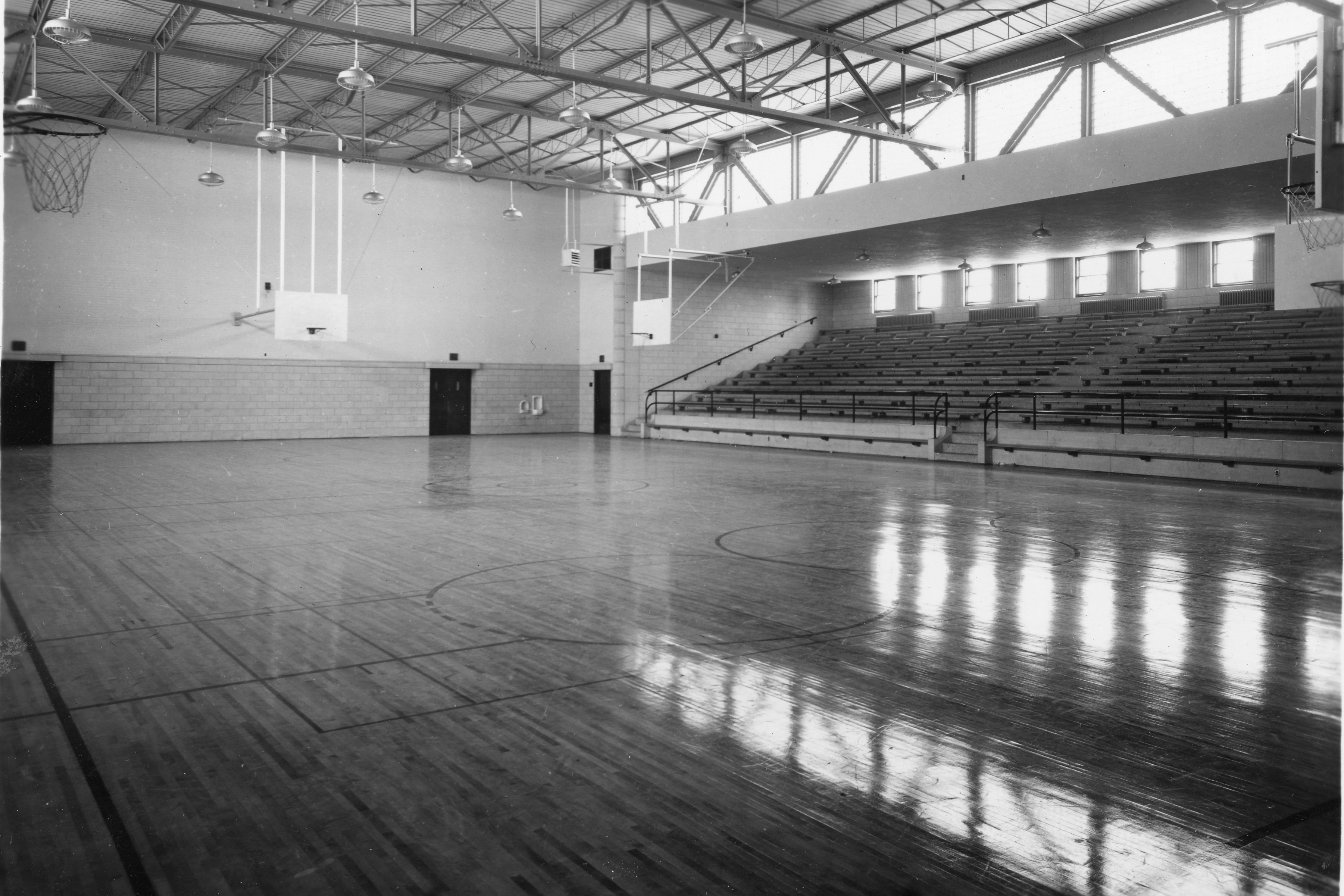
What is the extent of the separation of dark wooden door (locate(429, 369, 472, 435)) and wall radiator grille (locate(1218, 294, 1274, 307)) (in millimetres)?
17102

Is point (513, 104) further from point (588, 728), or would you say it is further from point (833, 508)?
point (588, 728)

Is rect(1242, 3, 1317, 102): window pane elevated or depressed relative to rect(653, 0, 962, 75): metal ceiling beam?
depressed

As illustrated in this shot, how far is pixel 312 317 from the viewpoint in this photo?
2036cm

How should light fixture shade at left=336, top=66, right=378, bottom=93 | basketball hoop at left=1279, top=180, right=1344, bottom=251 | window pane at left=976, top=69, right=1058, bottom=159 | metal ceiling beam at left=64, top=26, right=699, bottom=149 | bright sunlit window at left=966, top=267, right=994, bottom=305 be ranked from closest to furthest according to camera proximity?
basketball hoop at left=1279, top=180, right=1344, bottom=251, light fixture shade at left=336, top=66, right=378, bottom=93, metal ceiling beam at left=64, top=26, right=699, bottom=149, window pane at left=976, top=69, right=1058, bottom=159, bright sunlit window at left=966, top=267, right=994, bottom=305

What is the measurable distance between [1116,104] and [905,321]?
1009 cm

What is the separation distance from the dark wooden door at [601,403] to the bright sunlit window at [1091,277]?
11.7 metres

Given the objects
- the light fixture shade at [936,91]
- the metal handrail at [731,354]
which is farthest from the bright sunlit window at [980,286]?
the light fixture shade at [936,91]

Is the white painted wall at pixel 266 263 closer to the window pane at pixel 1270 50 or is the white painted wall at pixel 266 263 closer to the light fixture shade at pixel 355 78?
the light fixture shade at pixel 355 78

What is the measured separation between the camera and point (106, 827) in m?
3.00

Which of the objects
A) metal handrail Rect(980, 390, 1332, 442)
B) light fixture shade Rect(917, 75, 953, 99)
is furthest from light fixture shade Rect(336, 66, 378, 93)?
metal handrail Rect(980, 390, 1332, 442)

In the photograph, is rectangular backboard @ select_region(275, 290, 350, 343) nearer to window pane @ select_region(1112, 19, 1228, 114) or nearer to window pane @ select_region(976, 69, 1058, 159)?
window pane @ select_region(976, 69, 1058, 159)

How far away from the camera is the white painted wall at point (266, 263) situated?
2028cm

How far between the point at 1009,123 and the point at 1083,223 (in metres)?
2.35

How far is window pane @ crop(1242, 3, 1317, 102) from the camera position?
14.8 m
